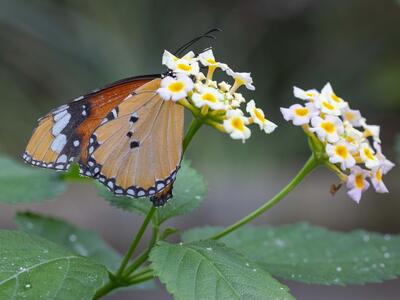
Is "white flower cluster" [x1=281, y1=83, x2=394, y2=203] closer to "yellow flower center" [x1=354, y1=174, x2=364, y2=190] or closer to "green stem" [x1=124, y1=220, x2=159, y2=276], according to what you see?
"yellow flower center" [x1=354, y1=174, x2=364, y2=190]

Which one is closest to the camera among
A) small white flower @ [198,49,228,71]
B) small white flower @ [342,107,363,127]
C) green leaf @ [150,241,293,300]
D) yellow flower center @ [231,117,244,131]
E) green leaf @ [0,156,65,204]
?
green leaf @ [150,241,293,300]

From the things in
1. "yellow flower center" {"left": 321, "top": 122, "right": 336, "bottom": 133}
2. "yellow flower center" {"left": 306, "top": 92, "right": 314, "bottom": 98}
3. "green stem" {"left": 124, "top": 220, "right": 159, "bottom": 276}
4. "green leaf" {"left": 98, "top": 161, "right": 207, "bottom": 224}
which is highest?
"yellow flower center" {"left": 306, "top": 92, "right": 314, "bottom": 98}

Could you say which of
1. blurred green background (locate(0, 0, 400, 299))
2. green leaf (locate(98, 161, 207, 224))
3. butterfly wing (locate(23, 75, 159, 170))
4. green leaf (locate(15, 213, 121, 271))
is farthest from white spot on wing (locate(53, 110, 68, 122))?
blurred green background (locate(0, 0, 400, 299))

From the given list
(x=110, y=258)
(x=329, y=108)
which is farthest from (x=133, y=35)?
(x=329, y=108)

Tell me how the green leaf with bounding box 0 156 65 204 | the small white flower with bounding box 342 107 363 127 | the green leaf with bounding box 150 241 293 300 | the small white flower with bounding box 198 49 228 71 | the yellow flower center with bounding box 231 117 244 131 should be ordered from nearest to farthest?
the green leaf with bounding box 150 241 293 300, the yellow flower center with bounding box 231 117 244 131, the small white flower with bounding box 198 49 228 71, the small white flower with bounding box 342 107 363 127, the green leaf with bounding box 0 156 65 204

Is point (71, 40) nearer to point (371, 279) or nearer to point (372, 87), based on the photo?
point (372, 87)

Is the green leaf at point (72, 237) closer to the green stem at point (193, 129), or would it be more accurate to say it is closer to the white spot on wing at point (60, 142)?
the white spot on wing at point (60, 142)
